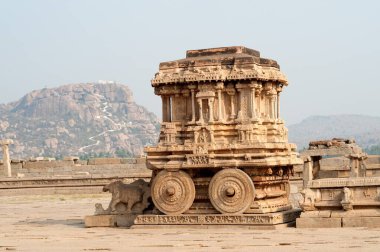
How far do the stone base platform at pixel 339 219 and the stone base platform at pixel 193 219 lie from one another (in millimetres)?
672

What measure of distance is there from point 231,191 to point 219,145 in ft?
3.35

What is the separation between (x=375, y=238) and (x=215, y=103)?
5.18 m

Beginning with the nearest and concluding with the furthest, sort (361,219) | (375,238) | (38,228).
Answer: (375,238) < (361,219) < (38,228)

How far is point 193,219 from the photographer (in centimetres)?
1725

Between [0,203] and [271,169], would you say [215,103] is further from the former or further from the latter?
[0,203]

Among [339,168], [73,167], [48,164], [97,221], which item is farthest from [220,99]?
[48,164]

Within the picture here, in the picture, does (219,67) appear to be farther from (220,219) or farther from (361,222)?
A: (361,222)

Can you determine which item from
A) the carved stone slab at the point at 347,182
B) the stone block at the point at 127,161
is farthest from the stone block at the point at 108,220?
the stone block at the point at 127,161

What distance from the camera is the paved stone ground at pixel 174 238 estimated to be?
1373 centimetres

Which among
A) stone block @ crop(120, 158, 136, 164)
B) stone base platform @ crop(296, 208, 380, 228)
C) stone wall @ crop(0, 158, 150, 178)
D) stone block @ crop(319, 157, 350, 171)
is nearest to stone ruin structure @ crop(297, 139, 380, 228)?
stone base platform @ crop(296, 208, 380, 228)

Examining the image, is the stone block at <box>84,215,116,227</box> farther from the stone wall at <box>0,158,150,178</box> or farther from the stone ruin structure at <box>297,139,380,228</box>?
the stone wall at <box>0,158,150,178</box>

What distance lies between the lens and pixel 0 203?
29.6 m

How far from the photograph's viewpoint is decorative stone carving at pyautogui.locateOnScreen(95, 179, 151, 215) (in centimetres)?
1848

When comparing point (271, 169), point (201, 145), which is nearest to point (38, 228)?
point (201, 145)
